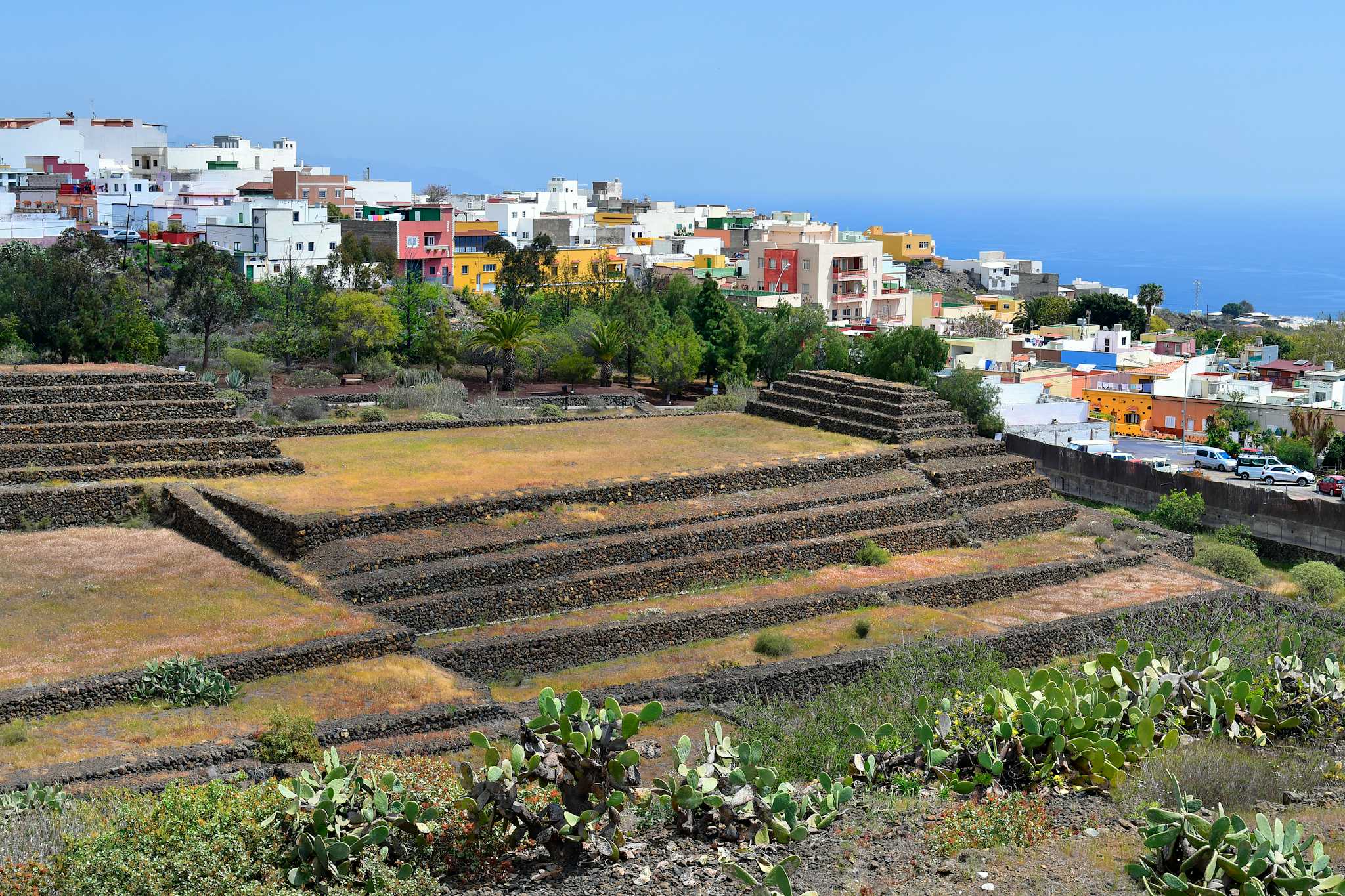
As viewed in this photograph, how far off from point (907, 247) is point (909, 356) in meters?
51.3

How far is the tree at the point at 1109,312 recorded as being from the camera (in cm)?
7219

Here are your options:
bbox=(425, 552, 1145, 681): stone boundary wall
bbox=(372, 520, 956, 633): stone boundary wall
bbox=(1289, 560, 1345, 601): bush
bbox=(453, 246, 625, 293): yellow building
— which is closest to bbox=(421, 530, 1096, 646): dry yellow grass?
bbox=(372, 520, 956, 633): stone boundary wall

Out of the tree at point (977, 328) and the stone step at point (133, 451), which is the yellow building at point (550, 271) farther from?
the stone step at point (133, 451)

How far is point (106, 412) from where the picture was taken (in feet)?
87.0

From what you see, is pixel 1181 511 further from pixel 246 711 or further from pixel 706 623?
pixel 246 711

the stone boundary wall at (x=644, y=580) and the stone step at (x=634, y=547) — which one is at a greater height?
the stone step at (x=634, y=547)

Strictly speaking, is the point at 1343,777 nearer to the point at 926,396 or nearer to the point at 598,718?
the point at 598,718

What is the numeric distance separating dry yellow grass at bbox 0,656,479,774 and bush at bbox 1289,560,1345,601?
17.8 m

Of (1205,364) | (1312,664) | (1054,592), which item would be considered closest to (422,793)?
(1312,664)

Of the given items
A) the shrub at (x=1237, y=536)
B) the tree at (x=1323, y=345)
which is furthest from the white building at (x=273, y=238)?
the tree at (x=1323, y=345)

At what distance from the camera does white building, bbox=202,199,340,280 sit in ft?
189

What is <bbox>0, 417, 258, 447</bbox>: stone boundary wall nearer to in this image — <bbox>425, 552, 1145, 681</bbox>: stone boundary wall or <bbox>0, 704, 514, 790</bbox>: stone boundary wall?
<bbox>425, 552, 1145, 681</bbox>: stone boundary wall

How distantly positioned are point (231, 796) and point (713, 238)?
74268 mm

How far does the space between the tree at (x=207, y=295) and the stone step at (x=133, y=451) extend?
49.8 ft
